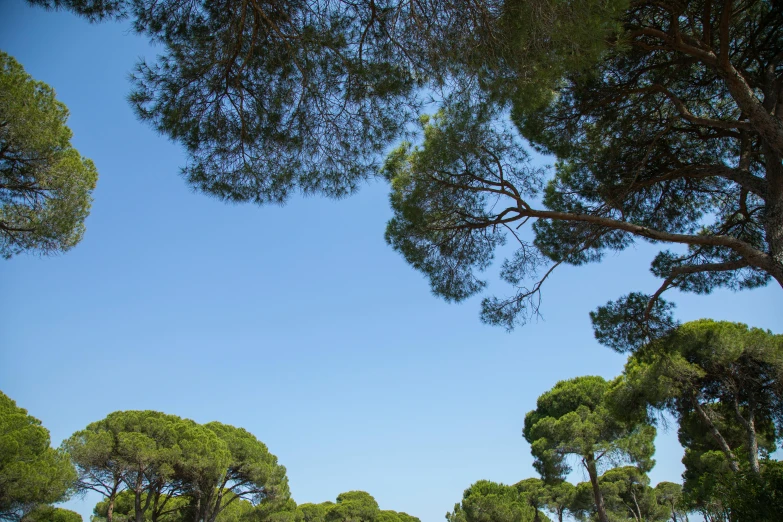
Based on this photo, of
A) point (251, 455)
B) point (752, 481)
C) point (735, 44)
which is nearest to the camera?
point (752, 481)

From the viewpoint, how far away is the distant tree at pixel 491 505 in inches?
674

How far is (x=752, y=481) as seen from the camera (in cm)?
427

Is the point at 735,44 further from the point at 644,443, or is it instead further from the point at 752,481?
the point at 644,443

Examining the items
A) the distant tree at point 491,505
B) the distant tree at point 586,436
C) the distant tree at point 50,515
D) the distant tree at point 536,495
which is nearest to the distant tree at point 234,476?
the distant tree at point 50,515

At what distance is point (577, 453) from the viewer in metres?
13.2

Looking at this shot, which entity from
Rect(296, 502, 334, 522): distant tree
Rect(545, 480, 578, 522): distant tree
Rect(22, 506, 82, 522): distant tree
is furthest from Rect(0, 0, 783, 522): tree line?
Rect(296, 502, 334, 522): distant tree

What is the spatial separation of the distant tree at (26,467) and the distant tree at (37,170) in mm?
5289

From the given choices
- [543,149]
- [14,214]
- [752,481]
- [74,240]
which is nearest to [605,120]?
[543,149]

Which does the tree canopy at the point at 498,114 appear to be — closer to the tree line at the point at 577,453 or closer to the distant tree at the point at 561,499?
the tree line at the point at 577,453

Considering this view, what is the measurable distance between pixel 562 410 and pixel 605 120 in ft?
40.9

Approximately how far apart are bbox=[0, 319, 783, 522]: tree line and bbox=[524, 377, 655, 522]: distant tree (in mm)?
35

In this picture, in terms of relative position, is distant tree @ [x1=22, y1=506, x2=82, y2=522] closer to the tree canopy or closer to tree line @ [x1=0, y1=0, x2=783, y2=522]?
tree line @ [x1=0, y1=0, x2=783, y2=522]

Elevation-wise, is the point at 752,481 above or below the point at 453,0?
below

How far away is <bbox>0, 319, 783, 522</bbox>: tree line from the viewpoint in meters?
7.62
